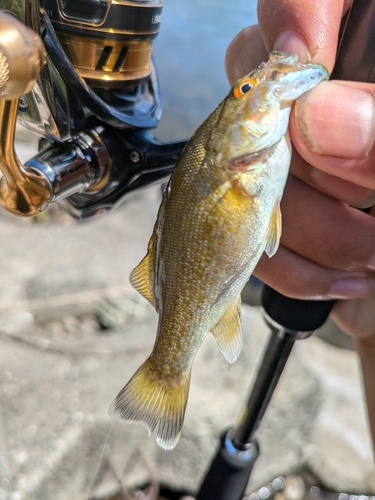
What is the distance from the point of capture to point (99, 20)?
43.9 inches

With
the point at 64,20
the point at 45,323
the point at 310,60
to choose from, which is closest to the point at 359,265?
the point at 310,60

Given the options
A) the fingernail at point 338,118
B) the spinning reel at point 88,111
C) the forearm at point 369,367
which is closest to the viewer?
the fingernail at point 338,118

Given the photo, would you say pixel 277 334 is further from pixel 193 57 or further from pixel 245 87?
Answer: pixel 193 57

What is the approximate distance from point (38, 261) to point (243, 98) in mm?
2394

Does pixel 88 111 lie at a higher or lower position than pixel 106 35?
lower

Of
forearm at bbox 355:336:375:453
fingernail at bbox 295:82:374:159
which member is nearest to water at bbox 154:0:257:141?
forearm at bbox 355:336:375:453

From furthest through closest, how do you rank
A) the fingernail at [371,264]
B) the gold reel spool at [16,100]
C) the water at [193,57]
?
the water at [193,57] → the fingernail at [371,264] → the gold reel spool at [16,100]

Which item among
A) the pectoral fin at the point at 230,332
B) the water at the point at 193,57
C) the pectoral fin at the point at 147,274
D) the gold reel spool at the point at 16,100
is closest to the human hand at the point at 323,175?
the pectoral fin at the point at 230,332

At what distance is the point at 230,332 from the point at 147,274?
0.25 metres

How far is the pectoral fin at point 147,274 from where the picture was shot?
1.11 meters

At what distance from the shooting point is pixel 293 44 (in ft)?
3.52

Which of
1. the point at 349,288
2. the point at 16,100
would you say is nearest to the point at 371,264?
the point at 349,288

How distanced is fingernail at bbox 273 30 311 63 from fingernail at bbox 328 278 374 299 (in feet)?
2.15

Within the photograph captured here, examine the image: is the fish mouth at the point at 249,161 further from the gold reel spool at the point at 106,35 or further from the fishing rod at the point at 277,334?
the gold reel spool at the point at 106,35
